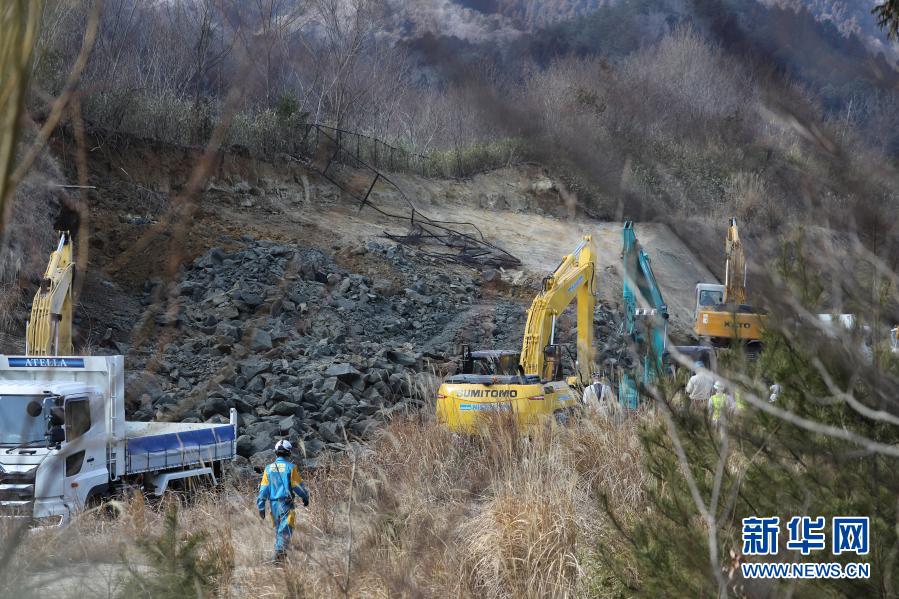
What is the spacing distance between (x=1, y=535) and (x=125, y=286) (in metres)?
23.0

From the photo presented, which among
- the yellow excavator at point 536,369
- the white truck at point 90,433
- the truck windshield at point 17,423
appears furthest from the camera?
the yellow excavator at point 536,369

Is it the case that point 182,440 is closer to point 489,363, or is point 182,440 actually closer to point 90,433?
point 90,433

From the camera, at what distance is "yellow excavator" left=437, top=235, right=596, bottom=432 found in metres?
12.0

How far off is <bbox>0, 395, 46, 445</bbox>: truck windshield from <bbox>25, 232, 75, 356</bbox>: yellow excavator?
8.21ft

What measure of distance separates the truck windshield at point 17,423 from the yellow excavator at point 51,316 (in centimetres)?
250

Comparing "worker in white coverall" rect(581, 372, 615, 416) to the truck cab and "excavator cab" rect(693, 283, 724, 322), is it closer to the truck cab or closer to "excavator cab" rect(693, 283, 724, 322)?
the truck cab

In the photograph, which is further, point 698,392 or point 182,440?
point 182,440

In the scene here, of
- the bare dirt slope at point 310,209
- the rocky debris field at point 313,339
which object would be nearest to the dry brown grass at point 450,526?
the rocky debris field at point 313,339

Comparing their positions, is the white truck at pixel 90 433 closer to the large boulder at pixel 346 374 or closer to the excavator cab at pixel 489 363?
the excavator cab at pixel 489 363

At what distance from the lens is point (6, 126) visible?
1102mm

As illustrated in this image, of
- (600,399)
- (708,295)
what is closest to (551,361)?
(600,399)

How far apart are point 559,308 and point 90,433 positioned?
858 cm

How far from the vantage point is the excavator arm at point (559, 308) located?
15.2 m

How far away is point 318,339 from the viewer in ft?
70.7
